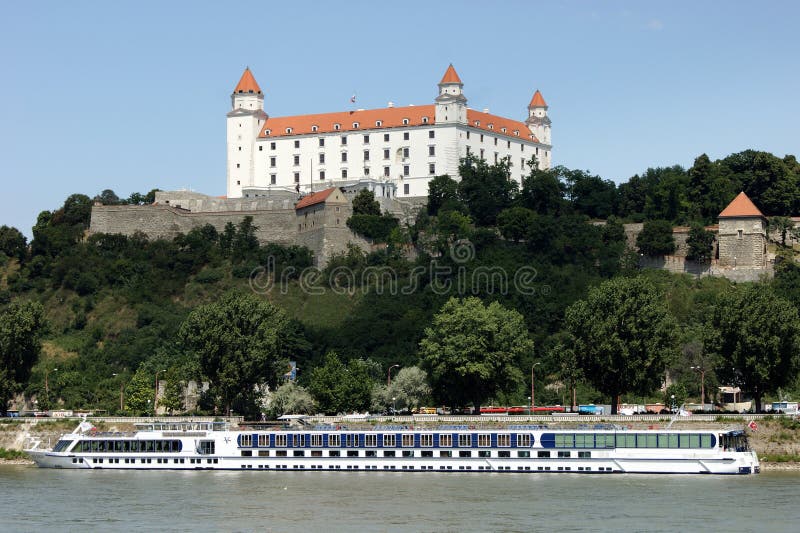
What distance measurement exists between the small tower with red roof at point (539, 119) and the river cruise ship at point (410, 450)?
65.7m

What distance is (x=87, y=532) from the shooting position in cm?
4703

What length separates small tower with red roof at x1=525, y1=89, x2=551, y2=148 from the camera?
129 m

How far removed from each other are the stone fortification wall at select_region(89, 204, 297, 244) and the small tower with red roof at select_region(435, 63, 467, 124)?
16.4 meters

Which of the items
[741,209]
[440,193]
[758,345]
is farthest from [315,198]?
[758,345]

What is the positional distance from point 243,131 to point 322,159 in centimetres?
766

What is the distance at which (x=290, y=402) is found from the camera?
257 feet

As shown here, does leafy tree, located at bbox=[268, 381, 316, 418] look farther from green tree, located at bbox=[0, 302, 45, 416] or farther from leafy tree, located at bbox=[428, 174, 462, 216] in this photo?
leafy tree, located at bbox=[428, 174, 462, 216]

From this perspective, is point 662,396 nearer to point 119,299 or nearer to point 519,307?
point 519,307

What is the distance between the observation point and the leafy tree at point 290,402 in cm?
7831

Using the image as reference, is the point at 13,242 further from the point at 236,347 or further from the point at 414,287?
the point at 236,347

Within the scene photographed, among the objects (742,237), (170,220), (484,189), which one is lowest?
(742,237)

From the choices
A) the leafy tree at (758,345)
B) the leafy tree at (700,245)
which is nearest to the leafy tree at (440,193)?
the leafy tree at (700,245)

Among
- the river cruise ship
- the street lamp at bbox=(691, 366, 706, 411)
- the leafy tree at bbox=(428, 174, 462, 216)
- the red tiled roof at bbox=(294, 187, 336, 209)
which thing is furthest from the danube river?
the leafy tree at bbox=(428, 174, 462, 216)

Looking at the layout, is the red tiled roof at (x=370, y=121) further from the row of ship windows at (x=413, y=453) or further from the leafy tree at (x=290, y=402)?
the row of ship windows at (x=413, y=453)
